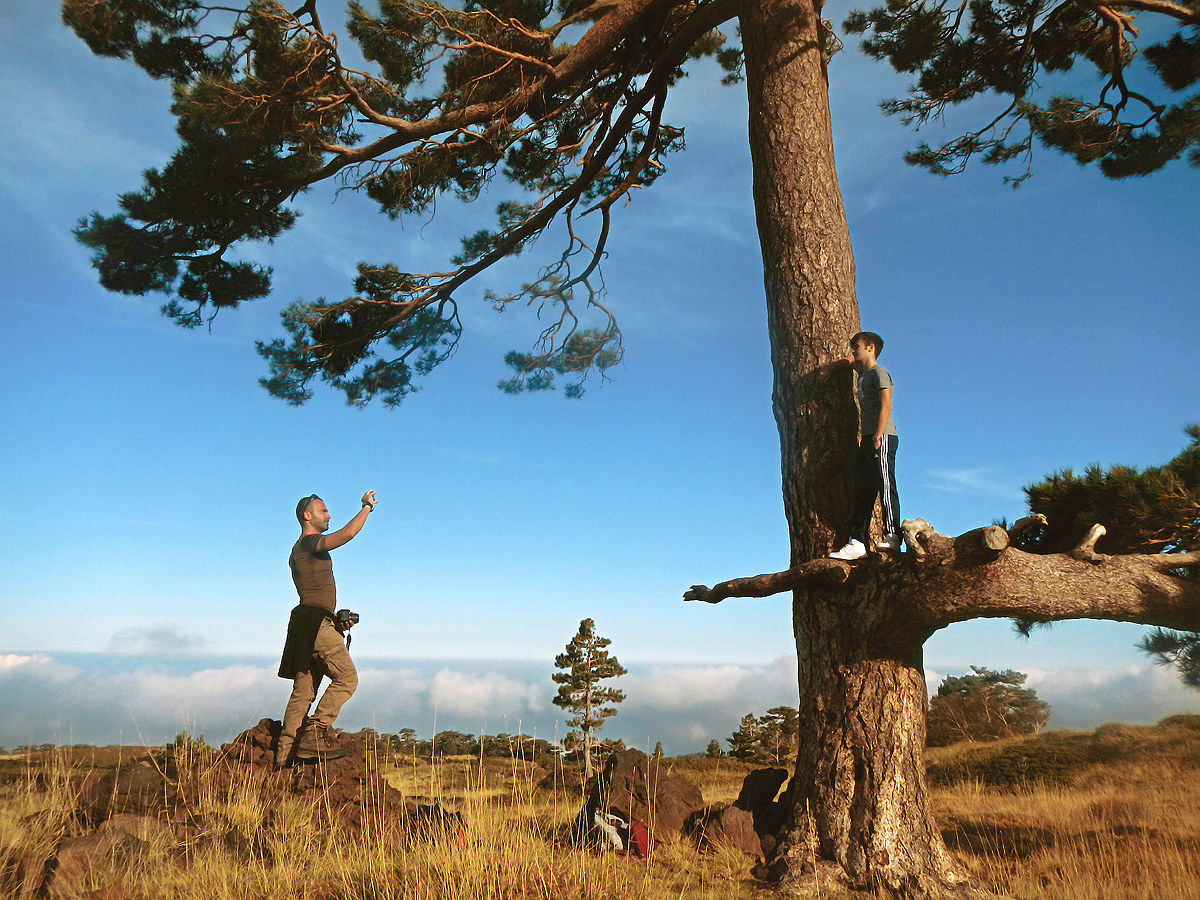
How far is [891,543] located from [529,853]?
9.70ft

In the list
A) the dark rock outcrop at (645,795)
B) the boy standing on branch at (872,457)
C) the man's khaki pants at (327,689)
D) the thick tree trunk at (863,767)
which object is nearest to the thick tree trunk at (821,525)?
the thick tree trunk at (863,767)

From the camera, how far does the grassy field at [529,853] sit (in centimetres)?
424

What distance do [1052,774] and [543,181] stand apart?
389 inches

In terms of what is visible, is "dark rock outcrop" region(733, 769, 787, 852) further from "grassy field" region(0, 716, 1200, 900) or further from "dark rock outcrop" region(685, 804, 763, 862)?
"grassy field" region(0, 716, 1200, 900)

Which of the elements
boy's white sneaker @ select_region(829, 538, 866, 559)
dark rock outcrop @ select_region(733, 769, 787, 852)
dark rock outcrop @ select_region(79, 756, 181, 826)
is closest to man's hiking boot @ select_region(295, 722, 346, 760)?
dark rock outcrop @ select_region(79, 756, 181, 826)

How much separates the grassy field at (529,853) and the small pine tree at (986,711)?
299 inches

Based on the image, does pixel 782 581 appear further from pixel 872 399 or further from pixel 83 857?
pixel 83 857

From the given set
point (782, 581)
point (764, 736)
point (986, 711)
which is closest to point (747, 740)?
point (764, 736)

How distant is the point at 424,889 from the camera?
396 cm

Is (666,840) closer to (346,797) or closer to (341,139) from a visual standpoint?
(346,797)

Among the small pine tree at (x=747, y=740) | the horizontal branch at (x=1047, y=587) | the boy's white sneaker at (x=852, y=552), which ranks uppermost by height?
the boy's white sneaker at (x=852, y=552)

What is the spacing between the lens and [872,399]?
537 cm

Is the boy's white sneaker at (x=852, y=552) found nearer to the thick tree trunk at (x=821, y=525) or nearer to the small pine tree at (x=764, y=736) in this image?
the thick tree trunk at (x=821, y=525)

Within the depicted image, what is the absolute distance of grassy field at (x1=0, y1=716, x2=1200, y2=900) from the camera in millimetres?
4238
